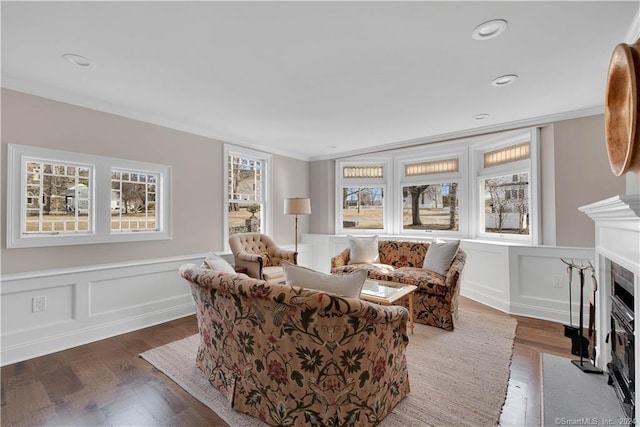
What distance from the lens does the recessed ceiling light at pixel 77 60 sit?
2.16 meters

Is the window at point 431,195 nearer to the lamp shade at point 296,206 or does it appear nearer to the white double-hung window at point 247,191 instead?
the lamp shade at point 296,206

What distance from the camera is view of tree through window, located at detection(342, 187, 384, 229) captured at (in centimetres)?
545

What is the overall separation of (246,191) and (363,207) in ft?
7.17

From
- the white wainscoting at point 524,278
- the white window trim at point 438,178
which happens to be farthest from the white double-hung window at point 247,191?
the white wainscoting at point 524,278

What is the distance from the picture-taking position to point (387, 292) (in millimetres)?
2898

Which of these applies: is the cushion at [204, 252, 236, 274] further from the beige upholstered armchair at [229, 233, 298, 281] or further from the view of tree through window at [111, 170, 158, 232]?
the view of tree through window at [111, 170, 158, 232]

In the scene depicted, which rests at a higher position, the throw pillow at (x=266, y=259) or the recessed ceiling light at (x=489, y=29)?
the recessed ceiling light at (x=489, y=29)

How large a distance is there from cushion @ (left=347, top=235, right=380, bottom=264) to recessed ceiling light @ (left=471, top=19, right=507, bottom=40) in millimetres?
2912

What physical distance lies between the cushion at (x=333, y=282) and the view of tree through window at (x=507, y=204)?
3.33 m

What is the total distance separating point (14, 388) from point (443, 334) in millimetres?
3557

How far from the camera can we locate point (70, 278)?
2760 millimetres

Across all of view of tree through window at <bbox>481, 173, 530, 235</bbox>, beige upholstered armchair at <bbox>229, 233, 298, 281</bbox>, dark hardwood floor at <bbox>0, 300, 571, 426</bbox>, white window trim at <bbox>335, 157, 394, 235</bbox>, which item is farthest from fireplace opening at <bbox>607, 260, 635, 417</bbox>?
white window trim at <bbox>335, 157, 394, 235</bbox>

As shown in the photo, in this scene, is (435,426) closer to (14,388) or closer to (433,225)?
(14,388)

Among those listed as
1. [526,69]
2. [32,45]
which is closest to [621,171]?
[526,69]
